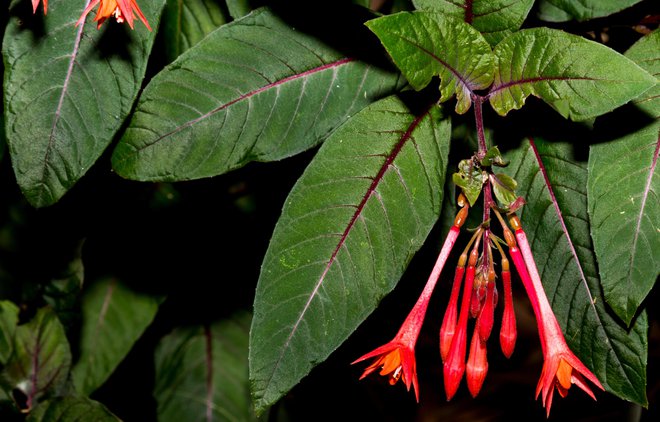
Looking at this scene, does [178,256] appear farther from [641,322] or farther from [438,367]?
[438,367]

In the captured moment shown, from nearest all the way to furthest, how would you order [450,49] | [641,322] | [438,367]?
1. [450,49]
2. [641,322]
3. [438,367]

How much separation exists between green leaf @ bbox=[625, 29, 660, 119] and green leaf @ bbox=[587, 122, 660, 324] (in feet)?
0.13

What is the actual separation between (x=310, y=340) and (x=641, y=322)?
1.31 feet

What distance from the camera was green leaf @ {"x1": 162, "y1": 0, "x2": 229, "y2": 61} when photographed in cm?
111

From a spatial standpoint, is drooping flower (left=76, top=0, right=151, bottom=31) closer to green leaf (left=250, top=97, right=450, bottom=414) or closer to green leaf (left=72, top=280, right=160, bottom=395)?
green leaf (left=250, top=97, right=450, bottom=414)

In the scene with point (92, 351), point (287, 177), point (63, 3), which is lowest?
point (92, 351)

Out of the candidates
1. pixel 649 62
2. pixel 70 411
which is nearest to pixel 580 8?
pixel 649 62

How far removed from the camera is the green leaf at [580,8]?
94cm

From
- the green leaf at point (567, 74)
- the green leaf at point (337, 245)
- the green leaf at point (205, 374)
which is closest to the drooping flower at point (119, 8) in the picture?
the green leaf at point (337, 245)

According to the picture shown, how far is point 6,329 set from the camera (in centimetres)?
124

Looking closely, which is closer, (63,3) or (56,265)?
(63,3)

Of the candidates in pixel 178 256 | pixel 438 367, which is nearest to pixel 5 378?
pixel 178 256

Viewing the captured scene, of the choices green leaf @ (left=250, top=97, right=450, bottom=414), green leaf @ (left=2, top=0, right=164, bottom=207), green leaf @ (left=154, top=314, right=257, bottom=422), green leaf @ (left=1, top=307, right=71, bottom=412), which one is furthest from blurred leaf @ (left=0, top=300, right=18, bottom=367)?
green leaf @ (left=250, top=97, right=450, bottom=414)

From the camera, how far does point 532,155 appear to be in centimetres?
93
